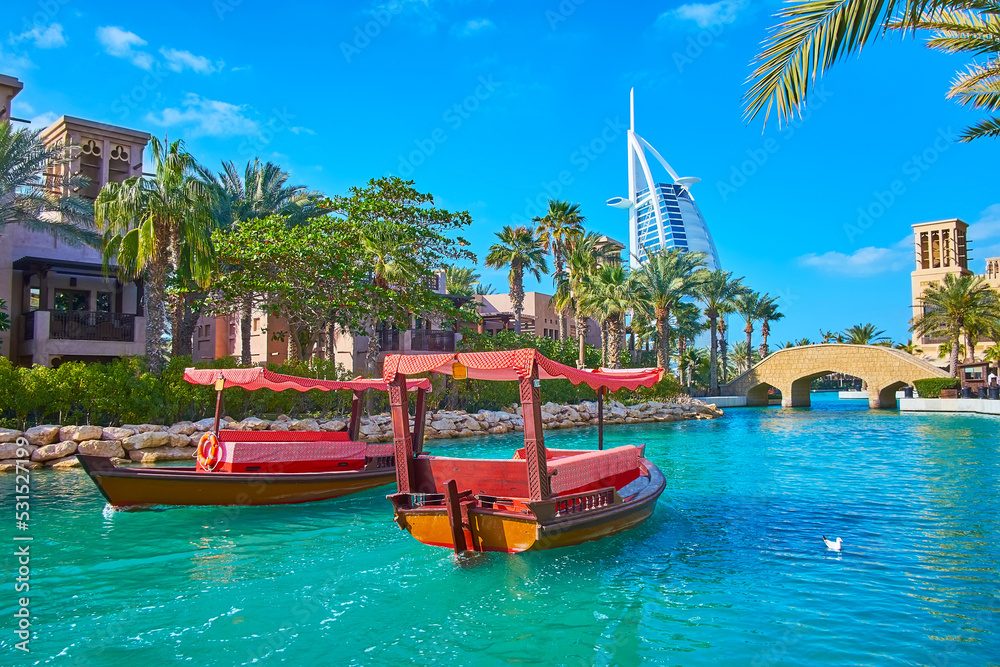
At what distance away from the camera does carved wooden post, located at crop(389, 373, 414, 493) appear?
33.0 feet

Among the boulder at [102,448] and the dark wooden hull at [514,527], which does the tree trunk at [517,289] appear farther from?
the dark wooden hull at [514,527]

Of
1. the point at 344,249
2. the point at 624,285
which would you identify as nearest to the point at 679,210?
the point at 624,285

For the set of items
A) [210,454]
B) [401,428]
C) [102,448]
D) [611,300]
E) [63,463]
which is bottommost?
[63,463]

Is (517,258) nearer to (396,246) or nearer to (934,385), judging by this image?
(396,246)

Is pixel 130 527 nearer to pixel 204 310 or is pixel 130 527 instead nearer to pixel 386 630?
pixel 386 630

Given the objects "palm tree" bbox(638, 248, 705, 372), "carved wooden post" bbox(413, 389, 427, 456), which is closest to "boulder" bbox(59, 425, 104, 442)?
"carved wooden post" bbox(413, 389, 427, 456)

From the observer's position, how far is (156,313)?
23.1m

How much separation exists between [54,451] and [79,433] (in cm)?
76

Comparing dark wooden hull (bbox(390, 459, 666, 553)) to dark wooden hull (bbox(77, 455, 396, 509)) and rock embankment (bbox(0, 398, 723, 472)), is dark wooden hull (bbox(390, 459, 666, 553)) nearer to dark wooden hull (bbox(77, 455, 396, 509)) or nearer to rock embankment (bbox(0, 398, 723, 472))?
dark wooden hull (bbox(77, 455, 396, 509))

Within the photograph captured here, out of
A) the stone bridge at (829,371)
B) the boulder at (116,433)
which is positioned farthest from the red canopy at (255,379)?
the stone bridge at (829,371)

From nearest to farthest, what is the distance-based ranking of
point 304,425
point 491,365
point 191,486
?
point 491,365
point 191,486
point 304,425

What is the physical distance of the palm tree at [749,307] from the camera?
200 feet

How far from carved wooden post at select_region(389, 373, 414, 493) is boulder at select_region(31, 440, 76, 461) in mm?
14091

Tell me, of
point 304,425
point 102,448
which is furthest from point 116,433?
point 304,425
